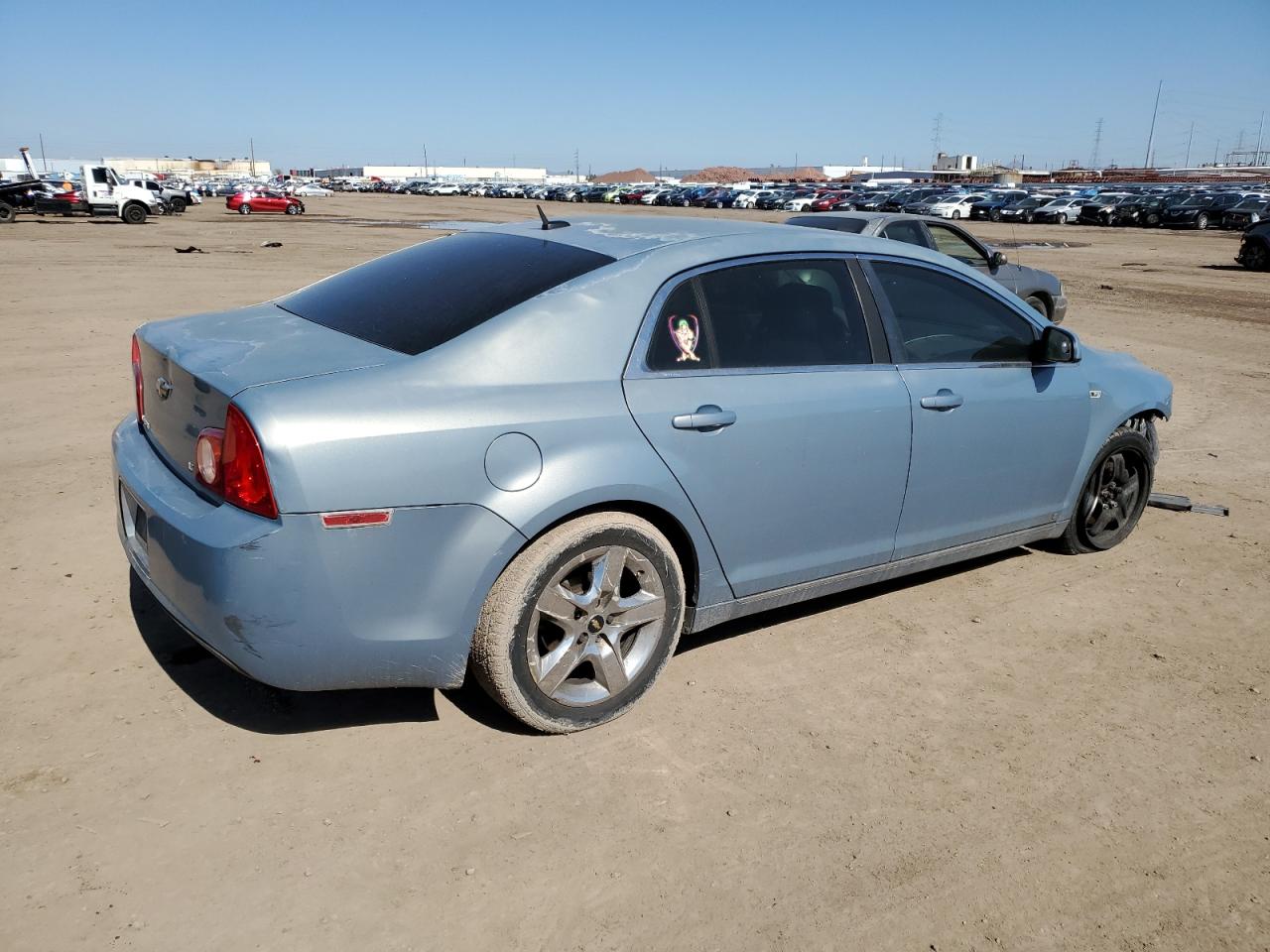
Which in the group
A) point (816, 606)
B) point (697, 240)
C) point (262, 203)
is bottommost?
point (262, 203)

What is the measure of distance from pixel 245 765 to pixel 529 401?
1432 millimetres

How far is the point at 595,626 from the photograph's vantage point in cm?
329

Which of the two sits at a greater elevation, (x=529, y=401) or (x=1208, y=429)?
(x=529, y=401)

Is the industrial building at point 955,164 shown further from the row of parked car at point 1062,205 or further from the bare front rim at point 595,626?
the bare front rim at point 595,626

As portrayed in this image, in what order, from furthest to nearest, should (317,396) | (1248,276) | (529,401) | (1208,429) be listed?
(1248,276) → (1208,429) → (529,401) → (317,396)

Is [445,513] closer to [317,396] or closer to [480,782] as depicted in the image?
[317,396]

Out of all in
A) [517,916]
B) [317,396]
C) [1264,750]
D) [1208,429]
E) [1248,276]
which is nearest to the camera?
[517,916]

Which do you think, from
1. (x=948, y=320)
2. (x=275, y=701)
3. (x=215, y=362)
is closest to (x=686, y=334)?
(x=948, y=320)

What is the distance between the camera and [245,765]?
3.09 metres

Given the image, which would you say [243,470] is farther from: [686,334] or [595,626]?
[686,334]

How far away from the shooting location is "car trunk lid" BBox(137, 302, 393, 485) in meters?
2.96

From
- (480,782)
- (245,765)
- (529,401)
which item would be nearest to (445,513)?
(529,401)

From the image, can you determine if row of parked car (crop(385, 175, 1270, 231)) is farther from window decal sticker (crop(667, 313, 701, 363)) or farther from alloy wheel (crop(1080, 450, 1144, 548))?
window decal sticker (crop(667, 313, 701, 363))

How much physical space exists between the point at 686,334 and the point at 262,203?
55274 mm
